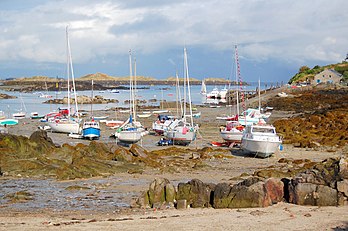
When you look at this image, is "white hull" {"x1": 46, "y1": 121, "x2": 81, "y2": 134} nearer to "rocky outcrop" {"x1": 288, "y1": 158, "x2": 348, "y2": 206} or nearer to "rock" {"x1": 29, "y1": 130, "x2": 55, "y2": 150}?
"rock" {"x1": 29, "y1": 130, "x2": 55, "y2": 150}

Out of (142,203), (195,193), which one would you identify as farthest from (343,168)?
(142,203)

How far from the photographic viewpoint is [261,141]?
33000 millimetres

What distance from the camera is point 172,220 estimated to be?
1616cm

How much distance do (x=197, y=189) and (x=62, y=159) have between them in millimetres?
14205

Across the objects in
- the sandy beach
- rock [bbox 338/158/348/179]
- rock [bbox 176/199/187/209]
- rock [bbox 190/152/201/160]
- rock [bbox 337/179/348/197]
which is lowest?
rock [bbox 190/152/201/160]

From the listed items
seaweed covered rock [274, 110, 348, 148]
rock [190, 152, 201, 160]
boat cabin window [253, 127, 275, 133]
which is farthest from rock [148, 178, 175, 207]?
seaweed covered rock [274, 110, 348, 148]

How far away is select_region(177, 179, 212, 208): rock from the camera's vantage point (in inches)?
714

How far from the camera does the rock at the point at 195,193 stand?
714 inches

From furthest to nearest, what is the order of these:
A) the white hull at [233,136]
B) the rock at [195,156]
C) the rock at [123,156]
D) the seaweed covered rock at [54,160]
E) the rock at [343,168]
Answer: the white hull at [233,136] → the rock at [195,156] → the rock at [123,156] → the seaweed covered rock at [54,160] → the rock at [343,168]

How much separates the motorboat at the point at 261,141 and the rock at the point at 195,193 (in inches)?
591

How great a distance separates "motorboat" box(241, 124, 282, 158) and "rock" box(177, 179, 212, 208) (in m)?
15.0

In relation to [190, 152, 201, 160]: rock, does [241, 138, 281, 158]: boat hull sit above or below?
above

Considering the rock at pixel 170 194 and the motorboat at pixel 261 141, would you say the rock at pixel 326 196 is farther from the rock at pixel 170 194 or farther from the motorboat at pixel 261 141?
the motorboat at pixel 261 141

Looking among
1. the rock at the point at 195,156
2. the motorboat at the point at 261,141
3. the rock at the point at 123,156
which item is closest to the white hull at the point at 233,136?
the motorboat at the point at 261,141
